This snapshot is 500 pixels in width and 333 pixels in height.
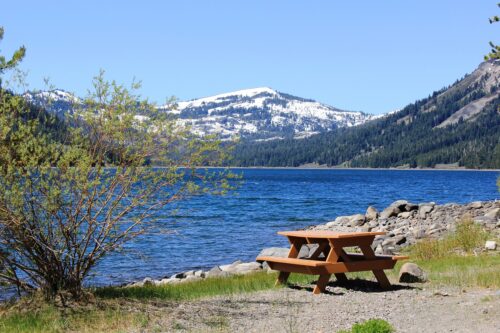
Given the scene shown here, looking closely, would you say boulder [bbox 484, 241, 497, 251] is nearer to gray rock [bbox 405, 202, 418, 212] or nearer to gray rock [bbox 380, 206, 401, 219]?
gray rock [bbox 380, 206, 401, 219]

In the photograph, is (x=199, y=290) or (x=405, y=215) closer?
(x=199, y=290)

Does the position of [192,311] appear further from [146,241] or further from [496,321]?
[146,241]

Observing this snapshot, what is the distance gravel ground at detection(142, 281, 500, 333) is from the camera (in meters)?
8.99

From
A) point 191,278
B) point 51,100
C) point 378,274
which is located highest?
point 51,100

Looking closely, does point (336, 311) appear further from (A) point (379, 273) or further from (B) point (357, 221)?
(B) point (357, 221)

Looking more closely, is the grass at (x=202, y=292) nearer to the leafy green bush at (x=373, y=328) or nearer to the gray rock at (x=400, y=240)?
the leafy green bush at (x=373, y=328)

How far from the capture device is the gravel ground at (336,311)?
354 inches

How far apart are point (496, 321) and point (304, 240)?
5.33 meters

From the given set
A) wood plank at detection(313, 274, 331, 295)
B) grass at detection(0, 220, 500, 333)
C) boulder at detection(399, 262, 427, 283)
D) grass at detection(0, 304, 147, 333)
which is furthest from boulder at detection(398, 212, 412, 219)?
grass at detection(0, 304, 147, 333)

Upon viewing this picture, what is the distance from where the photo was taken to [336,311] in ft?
33.4

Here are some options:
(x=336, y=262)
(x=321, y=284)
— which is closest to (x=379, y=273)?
(x=336, y=262)

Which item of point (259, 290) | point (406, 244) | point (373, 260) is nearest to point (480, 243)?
point (406, 244)

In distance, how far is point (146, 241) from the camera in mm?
31312

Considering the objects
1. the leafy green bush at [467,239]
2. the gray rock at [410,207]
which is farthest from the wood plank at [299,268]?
the gray rock at [410,207]
